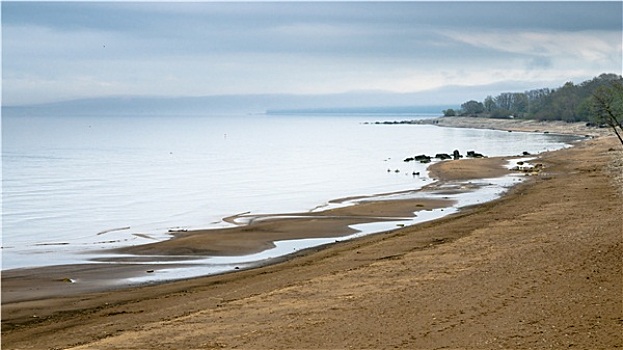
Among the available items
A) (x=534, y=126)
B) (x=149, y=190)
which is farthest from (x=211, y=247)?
(x=534, y=126)

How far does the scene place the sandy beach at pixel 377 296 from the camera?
34.2ft

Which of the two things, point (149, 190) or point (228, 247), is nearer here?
point (228, 247)

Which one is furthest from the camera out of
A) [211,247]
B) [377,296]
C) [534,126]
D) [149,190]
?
[534,126]

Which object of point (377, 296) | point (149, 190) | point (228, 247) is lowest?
point (149, 190)

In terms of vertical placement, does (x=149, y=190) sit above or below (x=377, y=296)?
below

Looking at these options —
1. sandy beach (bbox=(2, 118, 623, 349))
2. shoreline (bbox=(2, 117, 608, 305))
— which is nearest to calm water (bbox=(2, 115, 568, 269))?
shoreline (bbox=(2, 117, 608, 305))

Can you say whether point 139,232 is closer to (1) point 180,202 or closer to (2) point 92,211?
(2) point 92,211

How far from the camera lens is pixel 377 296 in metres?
12.6

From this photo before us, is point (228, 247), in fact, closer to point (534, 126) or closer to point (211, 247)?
point (211, 247)

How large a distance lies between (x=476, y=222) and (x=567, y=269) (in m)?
9.46

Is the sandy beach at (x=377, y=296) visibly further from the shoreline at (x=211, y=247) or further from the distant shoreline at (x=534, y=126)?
the distant shoreline at (x=534, y=126)

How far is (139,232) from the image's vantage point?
25.8 meters

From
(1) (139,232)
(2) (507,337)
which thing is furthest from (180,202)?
(2) (507,337)

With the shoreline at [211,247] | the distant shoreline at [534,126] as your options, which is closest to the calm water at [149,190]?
the shoreline at [211,247]
